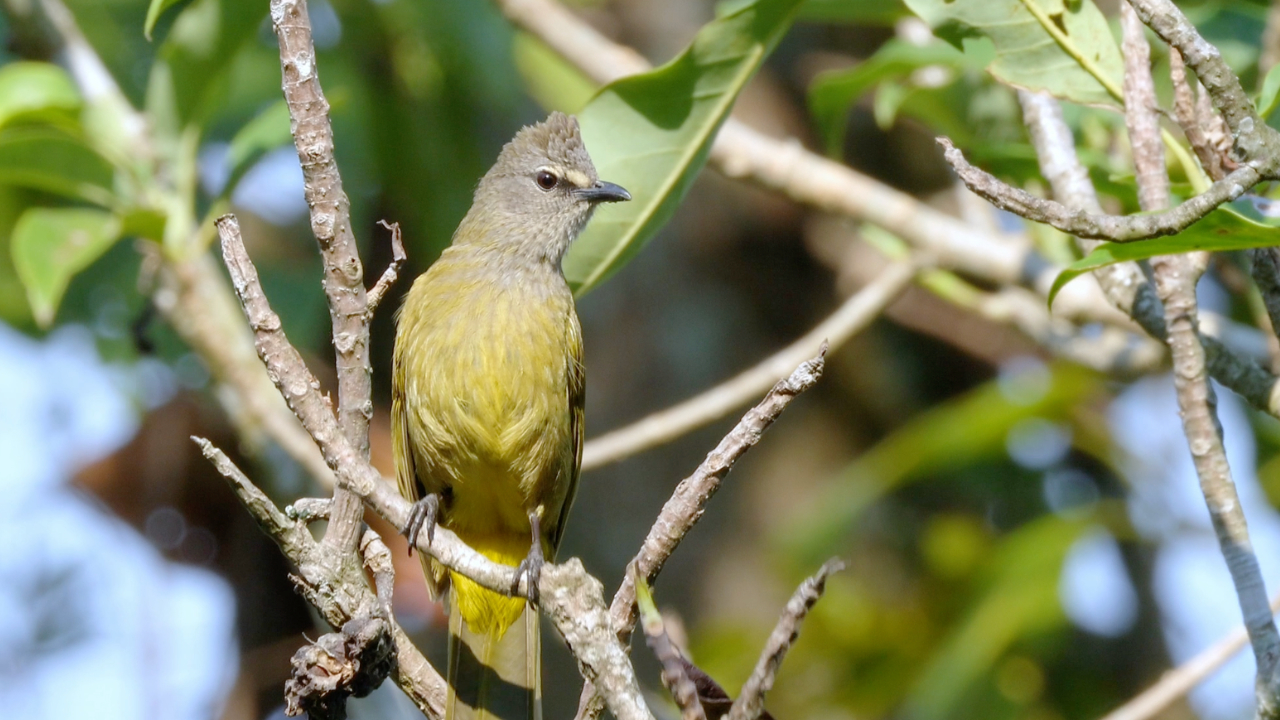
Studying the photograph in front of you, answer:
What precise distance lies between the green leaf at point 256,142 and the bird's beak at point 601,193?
0.92 m

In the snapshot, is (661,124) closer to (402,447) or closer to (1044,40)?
(1044,40)

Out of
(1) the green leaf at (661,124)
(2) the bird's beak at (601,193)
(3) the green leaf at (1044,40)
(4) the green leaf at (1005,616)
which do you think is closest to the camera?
(3) the green leaf at (1044,40)

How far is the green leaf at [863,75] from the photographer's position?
3.49 meters

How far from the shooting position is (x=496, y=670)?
3.44 metres

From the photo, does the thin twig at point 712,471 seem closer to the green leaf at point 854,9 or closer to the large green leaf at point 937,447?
the green leaf at point 854,9

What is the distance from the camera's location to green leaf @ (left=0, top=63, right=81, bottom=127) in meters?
4.07

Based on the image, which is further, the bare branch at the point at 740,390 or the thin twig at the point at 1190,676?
the bare branch at the point at 740,390

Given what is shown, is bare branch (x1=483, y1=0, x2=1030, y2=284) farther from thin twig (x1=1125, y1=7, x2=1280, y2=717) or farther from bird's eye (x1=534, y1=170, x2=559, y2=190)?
thin twig (x1=1125, y1=7, x2=1280, y2=717)

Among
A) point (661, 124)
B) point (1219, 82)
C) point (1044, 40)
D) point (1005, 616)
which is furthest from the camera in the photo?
point (1005, 616)

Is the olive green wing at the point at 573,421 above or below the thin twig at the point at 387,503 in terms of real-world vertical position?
below

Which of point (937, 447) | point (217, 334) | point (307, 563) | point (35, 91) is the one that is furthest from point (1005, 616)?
point (35, 91)

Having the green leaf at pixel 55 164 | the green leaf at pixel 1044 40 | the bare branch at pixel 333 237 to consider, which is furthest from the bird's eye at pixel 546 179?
the bare branch at pixel 333 237

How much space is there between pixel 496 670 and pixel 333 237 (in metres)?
1.63

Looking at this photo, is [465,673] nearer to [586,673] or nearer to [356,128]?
[586,673]
